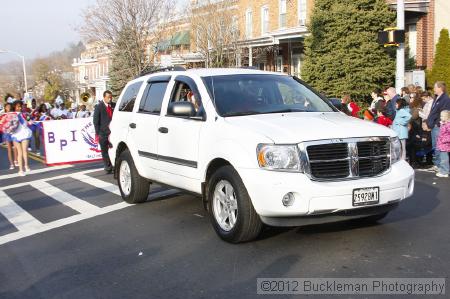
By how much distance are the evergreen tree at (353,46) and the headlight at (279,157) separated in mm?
17195

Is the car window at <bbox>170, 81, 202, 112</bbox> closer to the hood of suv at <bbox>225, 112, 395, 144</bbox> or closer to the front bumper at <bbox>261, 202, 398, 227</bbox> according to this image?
the hood of suv at <bbox>225, 112, 395, 144</bbox>

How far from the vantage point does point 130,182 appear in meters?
8.49

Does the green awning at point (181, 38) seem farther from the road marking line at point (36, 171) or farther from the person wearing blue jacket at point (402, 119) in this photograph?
the person wearing blue jacket at point (402, 119)

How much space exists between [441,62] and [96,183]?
53.5 feet

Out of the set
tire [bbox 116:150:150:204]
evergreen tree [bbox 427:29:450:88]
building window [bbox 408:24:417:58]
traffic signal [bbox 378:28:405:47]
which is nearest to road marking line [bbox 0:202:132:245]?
tire [bbox 116:150:150:204]

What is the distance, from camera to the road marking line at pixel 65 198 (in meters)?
8.66

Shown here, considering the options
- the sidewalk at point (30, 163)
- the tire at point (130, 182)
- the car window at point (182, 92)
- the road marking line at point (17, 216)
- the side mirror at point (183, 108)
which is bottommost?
the sidewalk at point (30, 163)

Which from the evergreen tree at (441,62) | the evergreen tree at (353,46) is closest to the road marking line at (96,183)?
the evergreen tree at (353,46)

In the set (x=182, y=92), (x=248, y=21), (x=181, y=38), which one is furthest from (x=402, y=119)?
(x=248, y=21)

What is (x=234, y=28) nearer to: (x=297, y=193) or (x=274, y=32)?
(x=274, y=32)

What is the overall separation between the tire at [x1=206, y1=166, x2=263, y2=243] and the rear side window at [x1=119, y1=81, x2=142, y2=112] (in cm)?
285

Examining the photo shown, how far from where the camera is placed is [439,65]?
72.8 feet

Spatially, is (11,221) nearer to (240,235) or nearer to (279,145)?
(240,235)

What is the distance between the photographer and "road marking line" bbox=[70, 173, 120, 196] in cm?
1030
